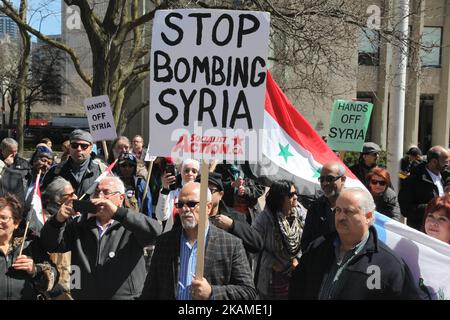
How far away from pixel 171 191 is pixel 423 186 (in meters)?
3.10

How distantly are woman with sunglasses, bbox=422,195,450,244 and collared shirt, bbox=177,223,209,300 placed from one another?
1483 mm

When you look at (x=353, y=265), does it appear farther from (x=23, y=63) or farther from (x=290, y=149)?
(x=23, y=63)

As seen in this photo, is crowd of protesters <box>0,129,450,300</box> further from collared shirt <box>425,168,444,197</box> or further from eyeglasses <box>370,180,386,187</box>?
collared shirt <box>425,168,444,197</box>

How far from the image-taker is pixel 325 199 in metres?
4.62

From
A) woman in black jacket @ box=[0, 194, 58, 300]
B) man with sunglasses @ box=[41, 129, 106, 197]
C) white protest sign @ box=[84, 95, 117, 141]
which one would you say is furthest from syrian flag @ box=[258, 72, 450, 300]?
white protest sign @ box=[84, 95, 117, 141]

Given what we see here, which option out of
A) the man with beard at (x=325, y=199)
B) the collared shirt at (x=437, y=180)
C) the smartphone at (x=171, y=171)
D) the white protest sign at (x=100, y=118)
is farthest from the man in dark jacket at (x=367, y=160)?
the white protest sign at (x=100, y=118)

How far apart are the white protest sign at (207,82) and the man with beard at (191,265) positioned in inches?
17.7

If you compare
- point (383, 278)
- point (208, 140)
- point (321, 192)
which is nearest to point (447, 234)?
point (383, 278)

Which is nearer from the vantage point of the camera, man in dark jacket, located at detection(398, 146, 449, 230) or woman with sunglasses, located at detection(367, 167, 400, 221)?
woman with sunglasses, located at detection(367, 167, 400, 221)

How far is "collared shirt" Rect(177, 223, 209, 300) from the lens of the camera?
338cm

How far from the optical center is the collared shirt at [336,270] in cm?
318

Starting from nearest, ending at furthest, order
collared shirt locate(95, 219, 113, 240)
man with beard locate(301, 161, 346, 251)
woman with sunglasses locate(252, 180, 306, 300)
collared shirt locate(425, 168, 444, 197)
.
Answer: collared shirt locate(95, 219, 113, 240)
man with beard locate(301, 161, 346, 251)
woman with sunglasses locate(252, 180, 306, 300)
collared shirt locate(425, 168, 444, 197)

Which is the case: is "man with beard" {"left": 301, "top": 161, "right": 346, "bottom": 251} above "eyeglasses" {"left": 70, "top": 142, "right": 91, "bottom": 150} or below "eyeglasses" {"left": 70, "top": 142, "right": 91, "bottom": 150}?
below
